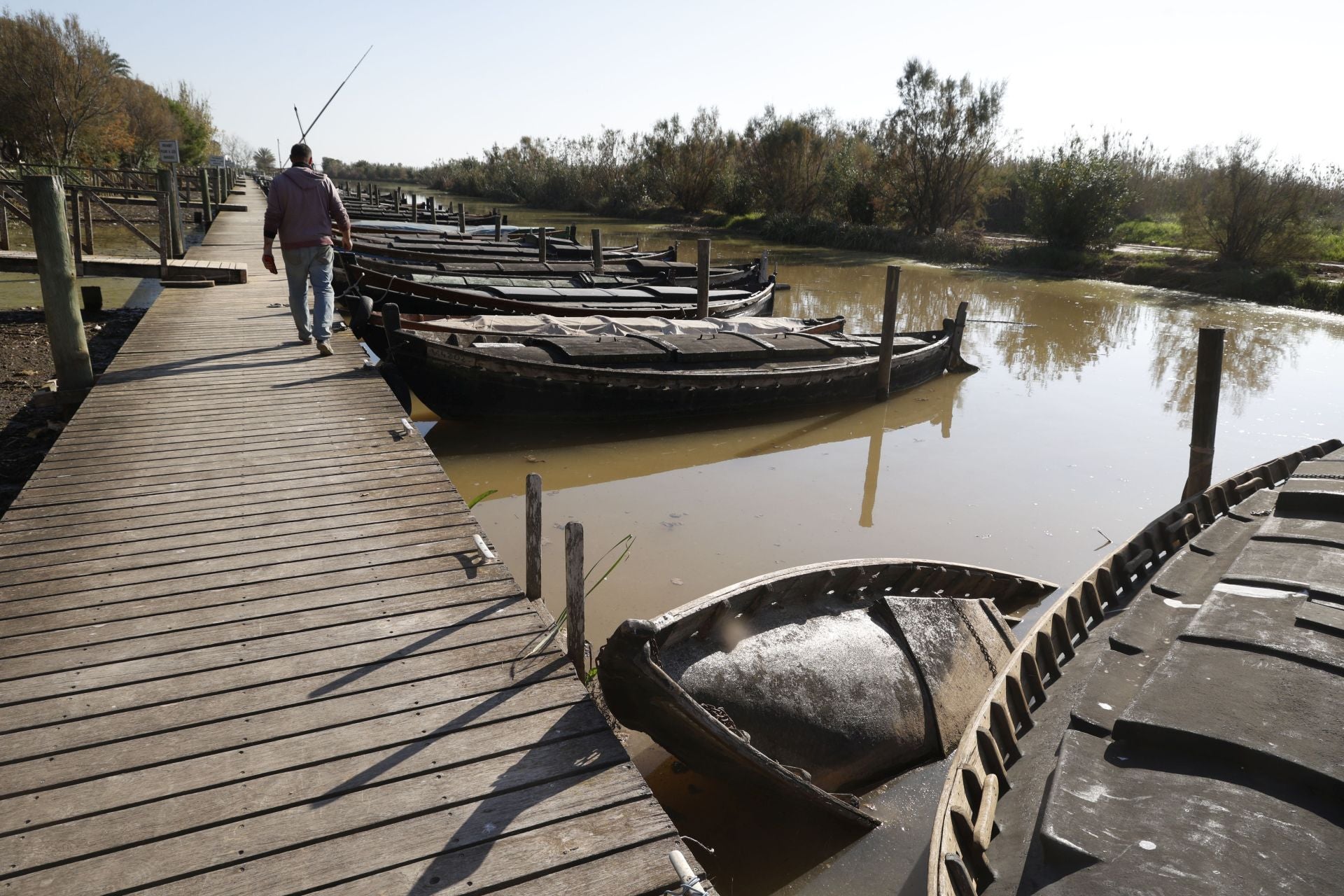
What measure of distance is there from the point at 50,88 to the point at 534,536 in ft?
121

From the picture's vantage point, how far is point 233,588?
153 inches

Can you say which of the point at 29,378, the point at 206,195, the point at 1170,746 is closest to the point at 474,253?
the point at 29,378

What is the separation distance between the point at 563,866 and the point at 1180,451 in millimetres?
10078

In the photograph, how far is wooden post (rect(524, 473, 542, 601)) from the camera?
422 cm

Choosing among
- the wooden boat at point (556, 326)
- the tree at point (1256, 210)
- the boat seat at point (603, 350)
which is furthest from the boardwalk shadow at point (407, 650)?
the tree at point (1256, 210)

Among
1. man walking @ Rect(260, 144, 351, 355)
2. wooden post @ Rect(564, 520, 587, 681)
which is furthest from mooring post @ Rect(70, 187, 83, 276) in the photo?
wooden post @ Rect(564, 520, 587, 681)

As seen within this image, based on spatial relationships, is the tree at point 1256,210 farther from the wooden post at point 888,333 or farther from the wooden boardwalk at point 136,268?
the wooden boardwalk at point 136,268

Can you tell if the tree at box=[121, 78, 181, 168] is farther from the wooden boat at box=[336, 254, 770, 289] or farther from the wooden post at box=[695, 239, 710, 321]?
the wooden post at box=[695, 239, 710, 321]

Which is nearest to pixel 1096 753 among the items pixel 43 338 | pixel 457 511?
pixel 457 511

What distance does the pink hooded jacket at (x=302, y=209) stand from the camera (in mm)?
7496

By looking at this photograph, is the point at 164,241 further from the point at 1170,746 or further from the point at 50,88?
the point at 50,88

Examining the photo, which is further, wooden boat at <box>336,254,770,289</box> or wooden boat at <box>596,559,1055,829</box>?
wooden boat at <box>336,254,770,289</box>

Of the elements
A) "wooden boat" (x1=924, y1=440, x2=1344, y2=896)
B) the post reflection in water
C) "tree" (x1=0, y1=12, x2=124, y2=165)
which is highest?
"tree" (x1=0, y1=12, x2=124, y2=165)

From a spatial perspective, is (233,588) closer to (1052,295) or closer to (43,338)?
(43,338)
